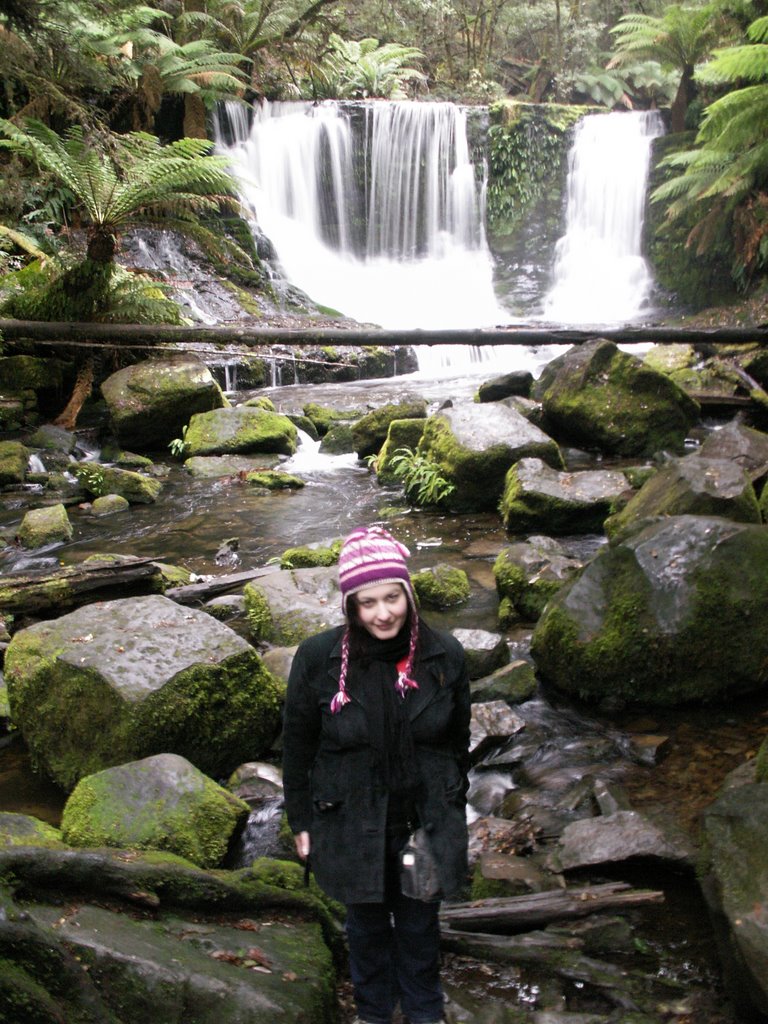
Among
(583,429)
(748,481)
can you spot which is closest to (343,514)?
(583,429)

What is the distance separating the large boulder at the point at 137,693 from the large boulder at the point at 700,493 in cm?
263

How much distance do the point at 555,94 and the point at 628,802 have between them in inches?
1080

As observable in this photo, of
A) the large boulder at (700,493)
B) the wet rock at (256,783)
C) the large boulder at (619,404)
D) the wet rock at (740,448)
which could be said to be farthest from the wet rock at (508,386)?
the wet rock at (256,783)

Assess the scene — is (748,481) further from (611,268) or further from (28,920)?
(611,268)

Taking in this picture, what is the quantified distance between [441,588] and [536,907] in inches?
119

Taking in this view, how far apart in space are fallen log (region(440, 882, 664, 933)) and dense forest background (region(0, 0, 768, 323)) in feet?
16.6

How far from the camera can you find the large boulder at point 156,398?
1001 cm

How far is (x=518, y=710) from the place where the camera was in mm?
4266

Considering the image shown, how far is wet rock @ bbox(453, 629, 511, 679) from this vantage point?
4.54m

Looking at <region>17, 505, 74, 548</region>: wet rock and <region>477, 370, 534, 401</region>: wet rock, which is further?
<region>477, 370, 534, 401</region>: wet rock

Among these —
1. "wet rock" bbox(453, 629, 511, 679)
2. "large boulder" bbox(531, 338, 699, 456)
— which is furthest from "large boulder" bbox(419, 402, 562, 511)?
"wet rock" bbox(453, 629, 511, 679)

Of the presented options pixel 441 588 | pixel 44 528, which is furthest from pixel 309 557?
pixel 44 528

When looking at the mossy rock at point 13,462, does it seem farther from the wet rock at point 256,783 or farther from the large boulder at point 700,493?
the large boulder at point 700,493

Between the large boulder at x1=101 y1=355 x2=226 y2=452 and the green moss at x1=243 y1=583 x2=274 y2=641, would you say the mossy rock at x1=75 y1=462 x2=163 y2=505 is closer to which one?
the large boulder at x1=101 y1=355 x2=226 y2=452
